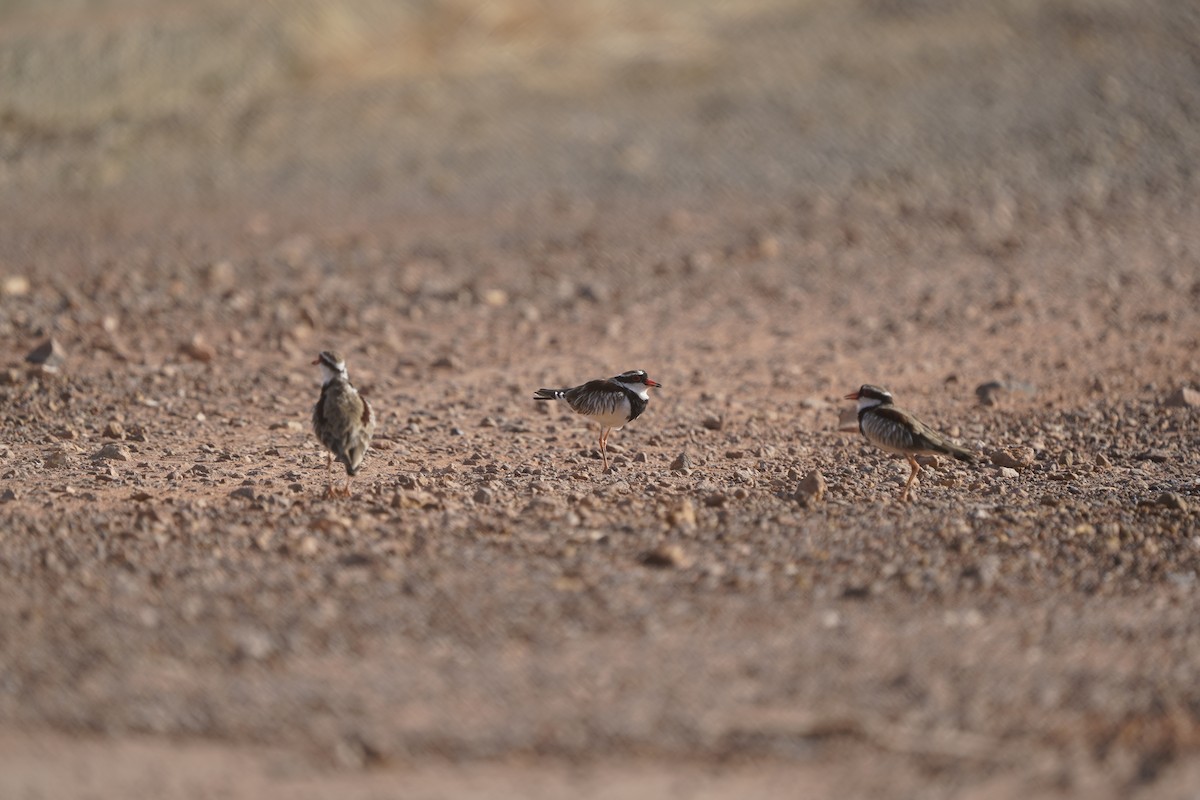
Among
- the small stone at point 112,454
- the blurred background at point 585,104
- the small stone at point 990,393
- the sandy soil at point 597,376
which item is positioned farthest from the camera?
the blurred background at point 585,104

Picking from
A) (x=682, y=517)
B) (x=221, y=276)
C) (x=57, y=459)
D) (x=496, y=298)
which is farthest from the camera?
(x=221, y=276)

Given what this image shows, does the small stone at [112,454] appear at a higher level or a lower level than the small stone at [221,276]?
lower

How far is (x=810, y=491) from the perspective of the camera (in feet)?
28.5

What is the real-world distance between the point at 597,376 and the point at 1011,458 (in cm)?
367

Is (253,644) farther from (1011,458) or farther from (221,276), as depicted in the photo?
(221,276)

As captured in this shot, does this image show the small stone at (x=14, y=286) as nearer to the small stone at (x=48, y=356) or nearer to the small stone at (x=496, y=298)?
the small stone at (x=48, y=356)

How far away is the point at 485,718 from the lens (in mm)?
6016

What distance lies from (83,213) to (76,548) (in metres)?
10.5

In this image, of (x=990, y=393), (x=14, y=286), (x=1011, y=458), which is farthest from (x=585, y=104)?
(x=1011, y=458)

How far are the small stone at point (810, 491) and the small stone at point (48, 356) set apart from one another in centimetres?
592

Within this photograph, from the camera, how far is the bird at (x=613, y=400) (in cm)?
968

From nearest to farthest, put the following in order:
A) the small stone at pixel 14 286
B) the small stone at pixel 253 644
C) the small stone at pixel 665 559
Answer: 1. the small stone at pixel 253 644
2. the small stone at pixel 665 559
3. the small stone at pixel 14 286

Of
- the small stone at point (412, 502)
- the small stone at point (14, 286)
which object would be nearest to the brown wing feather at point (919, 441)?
the small stone at point (412, 502)

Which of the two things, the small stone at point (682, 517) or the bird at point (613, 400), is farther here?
the bird at point (613, 400)
